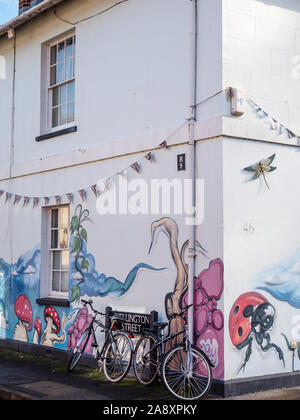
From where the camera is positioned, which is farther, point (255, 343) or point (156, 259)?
point (156, 259)

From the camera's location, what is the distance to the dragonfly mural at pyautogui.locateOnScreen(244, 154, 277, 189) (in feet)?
27.6

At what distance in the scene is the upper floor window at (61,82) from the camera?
37.2ft

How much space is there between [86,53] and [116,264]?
12.3 ft

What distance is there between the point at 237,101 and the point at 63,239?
4516 mm

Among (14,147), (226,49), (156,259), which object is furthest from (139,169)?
(14,147)

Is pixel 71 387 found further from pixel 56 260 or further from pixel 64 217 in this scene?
pixel 64 217

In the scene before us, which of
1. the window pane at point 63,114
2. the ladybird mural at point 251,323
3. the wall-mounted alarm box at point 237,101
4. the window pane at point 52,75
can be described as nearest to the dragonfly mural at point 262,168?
the wall-mounted alarm box at point 237,101

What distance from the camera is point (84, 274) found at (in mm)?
10391

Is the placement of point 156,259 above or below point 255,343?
above

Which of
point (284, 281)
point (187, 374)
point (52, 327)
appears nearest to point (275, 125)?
point (284, 281)

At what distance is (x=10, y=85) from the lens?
1279 centimetres

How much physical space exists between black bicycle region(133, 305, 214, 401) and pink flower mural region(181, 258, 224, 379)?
0.19 m
